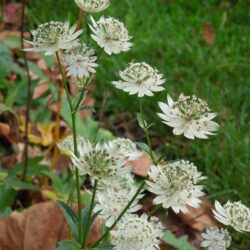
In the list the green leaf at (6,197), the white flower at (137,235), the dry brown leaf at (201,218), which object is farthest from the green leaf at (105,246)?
the dry brown leaf at (201,218)

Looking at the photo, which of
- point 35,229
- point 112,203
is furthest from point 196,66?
point 112,203

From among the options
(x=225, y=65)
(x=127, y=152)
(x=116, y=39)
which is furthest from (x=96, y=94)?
(x=116, y=39)

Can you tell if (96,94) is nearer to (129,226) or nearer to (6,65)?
(6,65)

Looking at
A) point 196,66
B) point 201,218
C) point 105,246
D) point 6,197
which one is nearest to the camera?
point 105,246

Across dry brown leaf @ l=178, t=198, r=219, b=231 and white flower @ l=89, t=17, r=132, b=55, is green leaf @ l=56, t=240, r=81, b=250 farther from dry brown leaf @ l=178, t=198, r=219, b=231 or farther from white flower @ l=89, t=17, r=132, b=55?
dry brown leaf @ l=178, t=198, r=219, b=231

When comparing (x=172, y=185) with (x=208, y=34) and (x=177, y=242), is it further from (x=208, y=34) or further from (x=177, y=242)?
(x=208, y=34)

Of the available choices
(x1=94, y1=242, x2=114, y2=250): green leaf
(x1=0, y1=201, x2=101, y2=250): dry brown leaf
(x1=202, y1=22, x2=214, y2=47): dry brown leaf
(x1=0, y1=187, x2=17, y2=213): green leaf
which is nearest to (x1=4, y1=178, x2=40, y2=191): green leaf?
(x1=0, y1=187, x2=17, y2=213): green leaf
